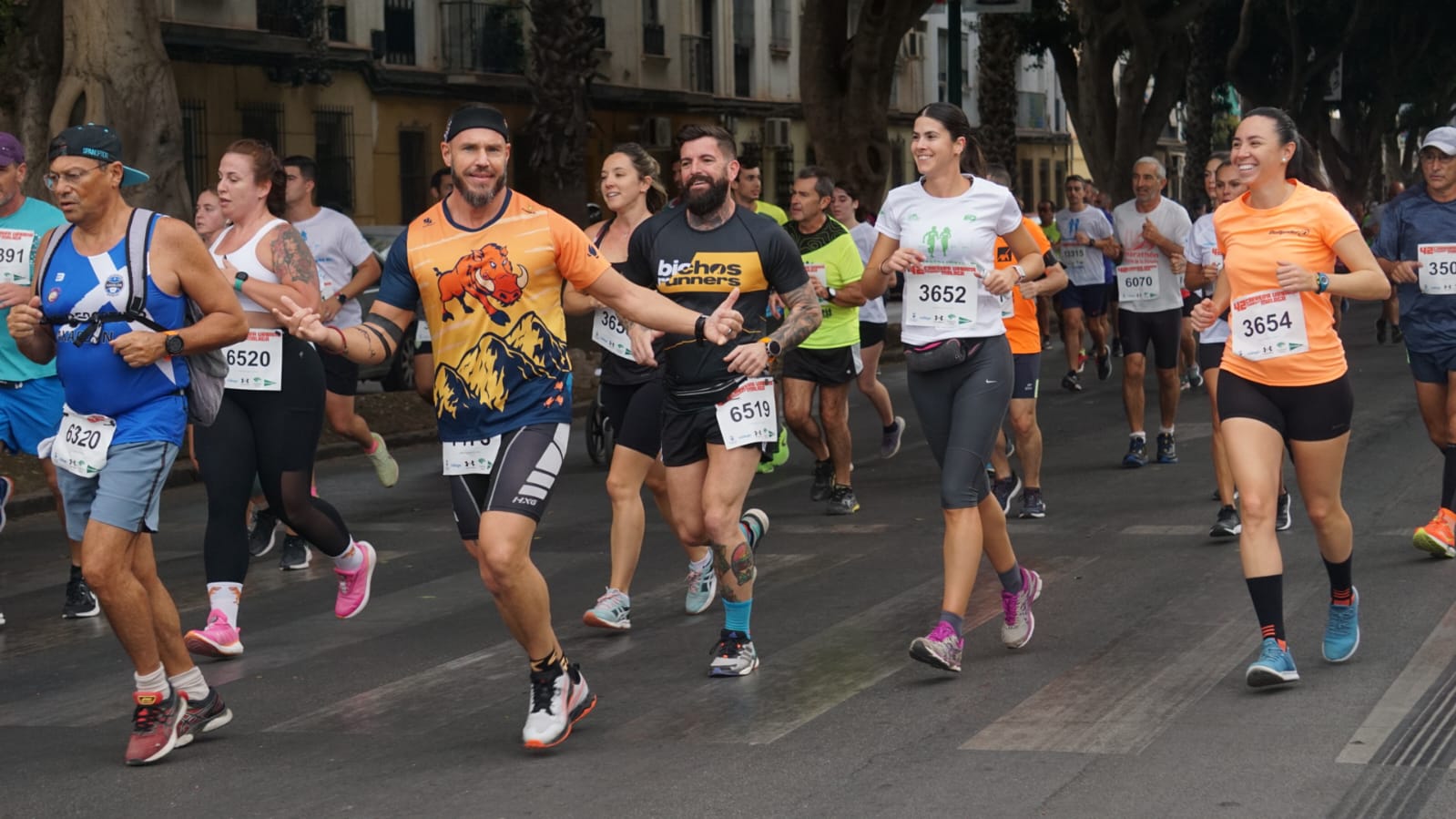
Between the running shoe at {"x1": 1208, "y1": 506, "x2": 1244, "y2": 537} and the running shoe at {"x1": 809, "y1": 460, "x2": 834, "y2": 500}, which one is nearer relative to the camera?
the running shoe at {"x1": 1208, "y1": 506, "x2": 1244, "y2": 537}

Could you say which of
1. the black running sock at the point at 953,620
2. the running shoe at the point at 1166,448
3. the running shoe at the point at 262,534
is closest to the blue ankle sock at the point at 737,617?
the black running sock at the point at 953,620

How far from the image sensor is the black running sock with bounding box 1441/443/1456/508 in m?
9.23

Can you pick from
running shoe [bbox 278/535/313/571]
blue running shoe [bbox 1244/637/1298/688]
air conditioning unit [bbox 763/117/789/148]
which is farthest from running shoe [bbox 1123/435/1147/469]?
air conditioning unit [bbox 763/117/789/148]

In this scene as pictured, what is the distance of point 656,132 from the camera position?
40.4 meters

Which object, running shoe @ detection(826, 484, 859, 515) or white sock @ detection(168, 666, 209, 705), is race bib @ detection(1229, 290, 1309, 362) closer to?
white sock @ detection(168, 666, 209, 705)

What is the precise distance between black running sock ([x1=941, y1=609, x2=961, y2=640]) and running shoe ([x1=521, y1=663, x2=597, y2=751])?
4.40 feet

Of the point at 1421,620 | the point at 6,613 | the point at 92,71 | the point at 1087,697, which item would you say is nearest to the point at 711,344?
the point at 1087,697

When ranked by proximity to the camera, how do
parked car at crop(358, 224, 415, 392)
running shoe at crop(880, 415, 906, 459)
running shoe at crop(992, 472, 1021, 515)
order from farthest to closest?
1. parked car at crop(358, 224, 415, 392)
2. running shoe at crop(880, 415, 906, 459)
3. running shoe at crop(992, 472, 1021, 515)

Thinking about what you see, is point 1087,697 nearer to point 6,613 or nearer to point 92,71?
point 6,613

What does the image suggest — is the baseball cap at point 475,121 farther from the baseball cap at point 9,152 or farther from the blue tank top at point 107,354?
the baseball cap at point 9,152

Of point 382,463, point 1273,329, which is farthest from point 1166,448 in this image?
point 1273,329

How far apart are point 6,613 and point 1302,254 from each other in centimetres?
575

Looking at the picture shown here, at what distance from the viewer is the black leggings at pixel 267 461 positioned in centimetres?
766

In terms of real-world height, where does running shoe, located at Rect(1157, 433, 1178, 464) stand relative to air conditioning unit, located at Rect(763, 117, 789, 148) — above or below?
below
